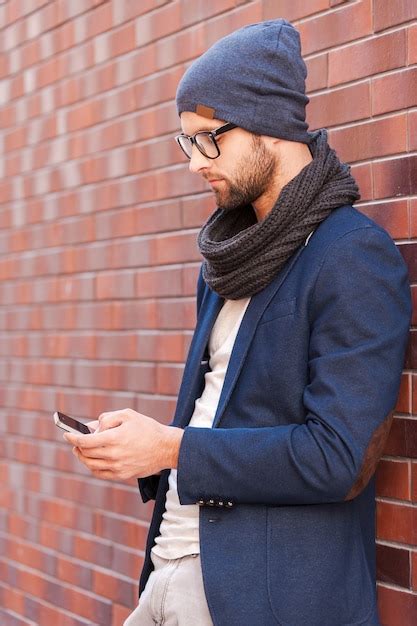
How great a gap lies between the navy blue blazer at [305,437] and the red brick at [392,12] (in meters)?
0.61

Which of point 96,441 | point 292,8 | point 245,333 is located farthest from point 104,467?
point 292,8

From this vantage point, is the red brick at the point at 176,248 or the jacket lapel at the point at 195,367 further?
the red brick at the point at 176,248

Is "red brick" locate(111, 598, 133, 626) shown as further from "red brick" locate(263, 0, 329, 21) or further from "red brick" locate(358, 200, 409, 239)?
"red brick" locate(263, 0, 329, 21)

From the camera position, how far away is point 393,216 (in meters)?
2.82

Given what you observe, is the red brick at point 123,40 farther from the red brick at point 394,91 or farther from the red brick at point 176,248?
the red brick at point 394,91

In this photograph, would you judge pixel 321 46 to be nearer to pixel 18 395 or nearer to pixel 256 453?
pixel 256 453

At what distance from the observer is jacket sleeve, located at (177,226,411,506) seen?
2314mm

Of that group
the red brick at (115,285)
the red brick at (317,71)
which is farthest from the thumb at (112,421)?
the red brick at (115,285)

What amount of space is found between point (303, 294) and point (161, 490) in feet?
2.43

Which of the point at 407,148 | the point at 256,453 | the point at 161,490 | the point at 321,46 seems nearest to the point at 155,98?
the point at 321,46

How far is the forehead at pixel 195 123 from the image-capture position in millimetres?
2637

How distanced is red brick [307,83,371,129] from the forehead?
1.67 ft

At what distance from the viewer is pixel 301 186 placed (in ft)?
8.27

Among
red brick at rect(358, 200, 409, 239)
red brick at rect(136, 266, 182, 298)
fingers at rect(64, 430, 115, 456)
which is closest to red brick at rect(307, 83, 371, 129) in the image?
red brick at rect(358, 200, 409, 239)
